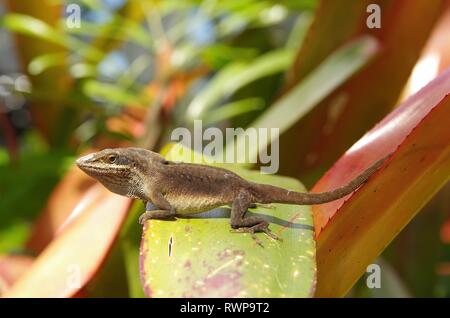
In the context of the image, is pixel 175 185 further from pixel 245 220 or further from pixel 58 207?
pixel 58 207

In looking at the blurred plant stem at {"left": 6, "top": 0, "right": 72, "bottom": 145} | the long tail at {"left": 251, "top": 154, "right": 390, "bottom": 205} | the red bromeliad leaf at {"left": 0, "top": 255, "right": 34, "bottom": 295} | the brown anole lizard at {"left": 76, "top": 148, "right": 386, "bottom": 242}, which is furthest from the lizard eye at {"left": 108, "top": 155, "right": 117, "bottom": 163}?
the blurred plant stem at {"left": 6, "top": 0, "right": 72, "bottom": 145}

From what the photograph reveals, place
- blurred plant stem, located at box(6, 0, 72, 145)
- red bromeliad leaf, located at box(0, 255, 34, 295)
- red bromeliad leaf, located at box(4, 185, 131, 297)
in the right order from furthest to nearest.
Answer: blurred plant stem, located at box(6, 0, 72, 145) → red bromeliad leaf, located at box(0, 255, 34, 295) → red bromeliad leaf, located at box(4, 185, 131, 297)

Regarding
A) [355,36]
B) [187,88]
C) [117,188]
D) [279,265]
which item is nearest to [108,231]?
[117,188]

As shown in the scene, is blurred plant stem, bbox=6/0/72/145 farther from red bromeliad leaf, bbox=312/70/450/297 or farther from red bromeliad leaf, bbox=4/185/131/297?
red bromeliad leaf, bbox=312/70/450/297

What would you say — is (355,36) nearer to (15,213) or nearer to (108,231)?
(108,231)

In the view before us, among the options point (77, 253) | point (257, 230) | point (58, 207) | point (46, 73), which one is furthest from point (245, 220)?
point (46, 73)

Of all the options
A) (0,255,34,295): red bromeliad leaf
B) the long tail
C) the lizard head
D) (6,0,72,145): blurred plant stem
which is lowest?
(0,255,34,295): red bromeliad leaf
